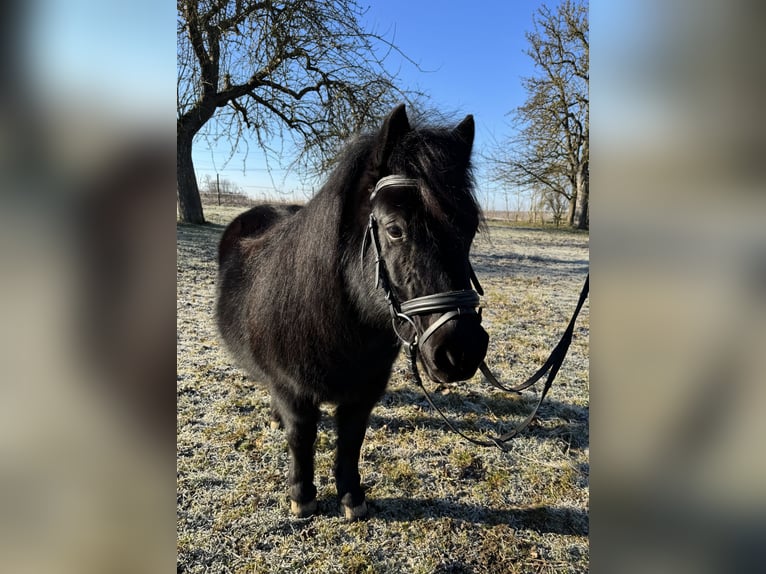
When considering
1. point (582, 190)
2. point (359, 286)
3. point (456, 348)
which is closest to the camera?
point (456, 348)

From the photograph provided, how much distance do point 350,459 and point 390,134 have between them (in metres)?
2.03

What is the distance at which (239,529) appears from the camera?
240cm

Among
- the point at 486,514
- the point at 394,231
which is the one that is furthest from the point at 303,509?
the point at 394,231

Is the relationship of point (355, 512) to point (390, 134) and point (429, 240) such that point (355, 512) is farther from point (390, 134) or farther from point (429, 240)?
point (390, 134)

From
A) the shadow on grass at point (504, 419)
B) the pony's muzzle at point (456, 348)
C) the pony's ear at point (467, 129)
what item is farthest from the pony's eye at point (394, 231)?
the shadow on grass at point (504, 419)

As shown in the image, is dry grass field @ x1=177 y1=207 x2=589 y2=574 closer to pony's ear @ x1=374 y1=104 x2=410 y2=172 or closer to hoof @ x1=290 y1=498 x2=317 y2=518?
hoof @ x1=290 y1=498 x2=317 y2=518

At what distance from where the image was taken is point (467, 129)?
6.25 feet

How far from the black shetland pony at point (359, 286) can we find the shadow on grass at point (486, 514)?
22 centimetres

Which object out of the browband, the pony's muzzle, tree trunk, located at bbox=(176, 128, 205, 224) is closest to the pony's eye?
the browband

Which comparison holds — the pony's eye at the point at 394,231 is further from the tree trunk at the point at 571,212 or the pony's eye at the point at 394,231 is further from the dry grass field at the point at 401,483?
the tree trunk at the point at 571,212

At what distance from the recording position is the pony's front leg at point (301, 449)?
7.57ft
